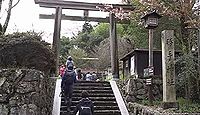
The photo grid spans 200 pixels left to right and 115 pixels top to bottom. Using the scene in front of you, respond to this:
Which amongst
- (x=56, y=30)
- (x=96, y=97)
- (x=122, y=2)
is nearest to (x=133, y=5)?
(x=122, y=2)

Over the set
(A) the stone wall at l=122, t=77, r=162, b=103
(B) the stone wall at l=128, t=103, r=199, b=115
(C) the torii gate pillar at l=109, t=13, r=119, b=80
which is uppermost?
(C) the torii gate pillar at l=109, t=13, r=119, b=80

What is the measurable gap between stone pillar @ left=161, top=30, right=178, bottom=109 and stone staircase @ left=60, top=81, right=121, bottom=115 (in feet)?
6.41

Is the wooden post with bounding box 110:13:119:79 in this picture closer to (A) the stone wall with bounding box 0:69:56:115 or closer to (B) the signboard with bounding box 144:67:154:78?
(B) the signboard with bounding box 144:67:154:78

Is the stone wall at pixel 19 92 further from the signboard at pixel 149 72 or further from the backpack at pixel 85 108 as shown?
the signboard at pixel 149 72

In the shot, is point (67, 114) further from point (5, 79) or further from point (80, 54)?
point (80, 54)

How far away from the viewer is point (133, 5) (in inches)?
628

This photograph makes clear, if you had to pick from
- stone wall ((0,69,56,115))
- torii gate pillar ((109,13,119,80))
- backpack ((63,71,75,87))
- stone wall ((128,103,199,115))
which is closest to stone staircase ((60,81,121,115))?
stone wall ((128,103,199,115))

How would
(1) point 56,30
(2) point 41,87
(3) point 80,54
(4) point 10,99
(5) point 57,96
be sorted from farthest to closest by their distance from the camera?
1. (3) point 80,54
2. (1) point 56,30
3. (5) point 57,96
4. (2) point 41,87
5. (4) point 10,99

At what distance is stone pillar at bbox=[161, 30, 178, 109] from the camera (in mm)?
9812

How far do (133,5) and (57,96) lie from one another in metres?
6.98

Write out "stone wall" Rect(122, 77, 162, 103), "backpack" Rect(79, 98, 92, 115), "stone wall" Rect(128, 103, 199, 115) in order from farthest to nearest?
"stone wall" Rect(122, 77, 162, 103) → "stone wall" Rect(128, 103, 199, 115) → "backpack" Rect(79, 98, 92, 115)

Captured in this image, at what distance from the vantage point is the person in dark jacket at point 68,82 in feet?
33.1

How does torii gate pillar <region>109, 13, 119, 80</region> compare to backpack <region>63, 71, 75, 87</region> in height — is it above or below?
above

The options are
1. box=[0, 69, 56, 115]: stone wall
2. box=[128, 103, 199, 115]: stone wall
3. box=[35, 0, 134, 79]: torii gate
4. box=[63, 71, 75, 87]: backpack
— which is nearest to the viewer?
box=[0, 69, 56, 115]: stone wall
